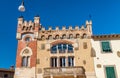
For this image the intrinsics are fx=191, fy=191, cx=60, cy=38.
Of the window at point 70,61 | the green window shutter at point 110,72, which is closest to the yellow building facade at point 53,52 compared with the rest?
the window at point 70,61

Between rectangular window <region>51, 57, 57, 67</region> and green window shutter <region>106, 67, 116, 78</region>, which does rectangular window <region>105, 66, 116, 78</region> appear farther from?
rectangular window <region>51, 57, 57, 67</region>

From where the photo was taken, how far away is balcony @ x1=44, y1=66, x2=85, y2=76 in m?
29.4

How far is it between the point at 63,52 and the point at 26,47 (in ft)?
21.5

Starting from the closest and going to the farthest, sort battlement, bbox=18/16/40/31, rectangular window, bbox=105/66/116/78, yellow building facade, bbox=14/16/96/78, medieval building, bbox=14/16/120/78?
yellow building facade, bbox=14/16/96/78 < rectangular window, bbox=105/66/116/78 < medieval building, bbox=14/16/120/78 < battlement, bbox=18/16/40/31

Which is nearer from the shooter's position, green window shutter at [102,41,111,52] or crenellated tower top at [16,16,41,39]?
green window shutter at [102,41,111,52]

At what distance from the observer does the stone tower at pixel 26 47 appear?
31528mm

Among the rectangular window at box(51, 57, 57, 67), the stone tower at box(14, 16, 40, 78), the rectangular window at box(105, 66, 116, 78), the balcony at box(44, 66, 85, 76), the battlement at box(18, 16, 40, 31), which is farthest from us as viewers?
the battlement at box(18, 16, 40, 31)

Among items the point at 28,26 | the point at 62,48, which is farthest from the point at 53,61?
the point at 28,26

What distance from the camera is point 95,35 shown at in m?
33.3

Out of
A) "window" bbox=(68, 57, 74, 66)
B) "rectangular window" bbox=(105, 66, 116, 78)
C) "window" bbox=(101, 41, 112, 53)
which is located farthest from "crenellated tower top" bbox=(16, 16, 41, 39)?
"rectangular window" bbox=(105, 66, 116, 78)

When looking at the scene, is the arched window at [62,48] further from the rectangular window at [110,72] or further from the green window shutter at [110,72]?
the green window shutter at [110,72]

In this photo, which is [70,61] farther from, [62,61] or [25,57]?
[25,57]

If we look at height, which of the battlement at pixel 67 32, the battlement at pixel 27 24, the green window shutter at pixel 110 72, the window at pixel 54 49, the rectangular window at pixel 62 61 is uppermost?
the battlement at pixel 27 24

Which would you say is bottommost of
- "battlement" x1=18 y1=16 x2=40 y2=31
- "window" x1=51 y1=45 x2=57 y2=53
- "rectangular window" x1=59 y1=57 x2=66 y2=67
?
"rectangular window" x1=59 y1=57 x2=66 y2=67
